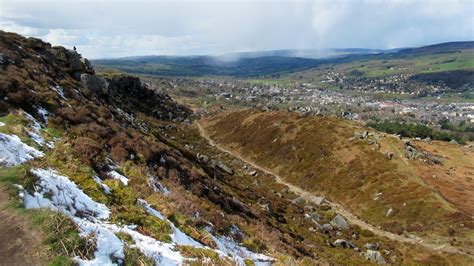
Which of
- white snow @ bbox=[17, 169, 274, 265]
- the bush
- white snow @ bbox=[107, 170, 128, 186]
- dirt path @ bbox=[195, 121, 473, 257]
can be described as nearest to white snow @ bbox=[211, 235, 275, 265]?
white snow @ bbox=[17, 169, 274, 265]

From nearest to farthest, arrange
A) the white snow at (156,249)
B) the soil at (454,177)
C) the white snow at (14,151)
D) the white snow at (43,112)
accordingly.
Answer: the white snow at (156,249) → the white snow at (14,151) → the white snow at (43,112) → the soil at (454,177)

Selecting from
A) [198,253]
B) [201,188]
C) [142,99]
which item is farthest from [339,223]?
[142,99]

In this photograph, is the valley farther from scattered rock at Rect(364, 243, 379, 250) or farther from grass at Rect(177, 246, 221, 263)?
scattered rock at Rect(364, 243, 379, 250)

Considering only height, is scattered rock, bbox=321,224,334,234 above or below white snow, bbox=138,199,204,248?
below

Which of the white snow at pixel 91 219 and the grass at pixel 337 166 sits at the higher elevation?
the white snow at pixel 91 219

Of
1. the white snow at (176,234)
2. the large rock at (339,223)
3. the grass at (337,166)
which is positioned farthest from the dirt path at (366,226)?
the white snow at (176,234)

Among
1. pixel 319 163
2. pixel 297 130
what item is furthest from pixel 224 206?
pixel 297 130

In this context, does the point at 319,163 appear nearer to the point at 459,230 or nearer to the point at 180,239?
the point at 459,230

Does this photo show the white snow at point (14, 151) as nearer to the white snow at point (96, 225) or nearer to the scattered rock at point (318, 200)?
the white snow at point (96, 225)

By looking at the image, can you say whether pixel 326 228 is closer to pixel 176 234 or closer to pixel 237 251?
pixel 237 251
